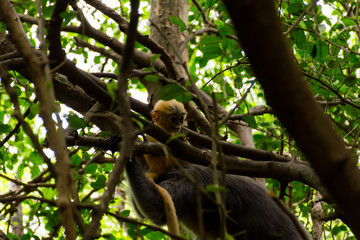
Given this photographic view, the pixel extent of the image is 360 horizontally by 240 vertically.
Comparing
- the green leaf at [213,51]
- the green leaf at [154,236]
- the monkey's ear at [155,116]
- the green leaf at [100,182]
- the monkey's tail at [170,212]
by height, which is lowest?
the green leaf at [154,236]

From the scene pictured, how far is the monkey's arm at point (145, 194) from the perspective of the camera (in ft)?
14.9

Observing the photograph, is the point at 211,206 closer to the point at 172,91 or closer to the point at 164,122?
the point at 164,122

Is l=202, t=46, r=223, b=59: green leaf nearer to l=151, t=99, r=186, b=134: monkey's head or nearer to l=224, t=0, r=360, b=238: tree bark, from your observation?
l=151, t=99, r=186, b=134: monkey's head

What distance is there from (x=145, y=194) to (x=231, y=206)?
0.86 metres

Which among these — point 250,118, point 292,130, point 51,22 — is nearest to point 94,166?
point 250,118

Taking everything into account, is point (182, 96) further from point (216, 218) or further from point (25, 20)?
point (25, 20)

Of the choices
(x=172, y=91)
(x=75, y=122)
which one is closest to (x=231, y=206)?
(x=172, y=91)

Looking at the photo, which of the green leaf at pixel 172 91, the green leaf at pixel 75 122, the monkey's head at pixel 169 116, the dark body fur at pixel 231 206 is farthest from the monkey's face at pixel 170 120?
the green leaf at pixel 75 122

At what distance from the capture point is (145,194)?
4602 mm

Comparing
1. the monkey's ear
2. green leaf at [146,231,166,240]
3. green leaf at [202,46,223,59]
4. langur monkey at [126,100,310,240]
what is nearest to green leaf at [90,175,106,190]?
langur monkey at [126,100,310,240]

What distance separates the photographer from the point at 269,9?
126 centimetres

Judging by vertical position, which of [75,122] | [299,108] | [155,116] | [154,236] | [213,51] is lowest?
[299,108]

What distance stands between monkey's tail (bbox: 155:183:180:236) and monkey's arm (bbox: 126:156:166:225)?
6cm

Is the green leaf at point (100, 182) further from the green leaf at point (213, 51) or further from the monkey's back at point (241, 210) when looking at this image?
the green leaf at point (213, 51)
